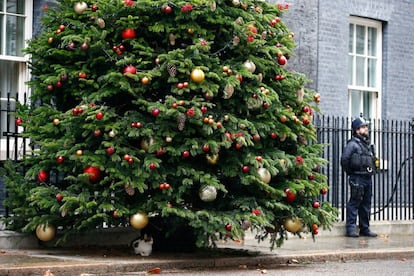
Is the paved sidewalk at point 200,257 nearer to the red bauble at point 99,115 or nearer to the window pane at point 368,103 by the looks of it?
the red bauble at point 99,115

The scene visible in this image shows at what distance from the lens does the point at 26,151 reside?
1299 centimetres

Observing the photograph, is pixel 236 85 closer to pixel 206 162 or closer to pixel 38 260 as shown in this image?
pixel 206 162

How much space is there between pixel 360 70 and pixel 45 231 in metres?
9.88

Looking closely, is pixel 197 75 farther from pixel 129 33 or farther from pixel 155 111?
pixel 129 33

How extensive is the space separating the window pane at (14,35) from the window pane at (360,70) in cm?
797

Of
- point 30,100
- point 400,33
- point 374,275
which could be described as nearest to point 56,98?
point 30,100

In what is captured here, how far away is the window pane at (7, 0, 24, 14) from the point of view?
1488 centimetres

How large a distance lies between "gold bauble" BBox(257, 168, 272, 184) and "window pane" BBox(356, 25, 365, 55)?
28.8 feet

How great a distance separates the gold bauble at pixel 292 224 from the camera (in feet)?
41.5

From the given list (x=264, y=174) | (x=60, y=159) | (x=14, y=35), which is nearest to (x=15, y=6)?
(x=14, y=35)

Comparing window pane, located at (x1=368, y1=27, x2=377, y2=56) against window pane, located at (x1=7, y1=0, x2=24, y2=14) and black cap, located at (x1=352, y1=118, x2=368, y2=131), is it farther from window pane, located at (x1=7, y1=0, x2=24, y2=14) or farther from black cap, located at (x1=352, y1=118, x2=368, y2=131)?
window pane, located at (x1=7, y1=0, x2=24, y2=14)

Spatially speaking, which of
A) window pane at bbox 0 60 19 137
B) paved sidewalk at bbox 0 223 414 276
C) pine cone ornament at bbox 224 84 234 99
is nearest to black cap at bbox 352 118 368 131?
paved sidewalk at bbox 0 223 414 276

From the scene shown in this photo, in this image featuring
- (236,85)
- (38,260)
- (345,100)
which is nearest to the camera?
(38,260)

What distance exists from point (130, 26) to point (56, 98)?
56.4 inches
